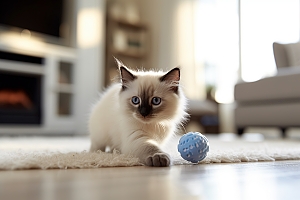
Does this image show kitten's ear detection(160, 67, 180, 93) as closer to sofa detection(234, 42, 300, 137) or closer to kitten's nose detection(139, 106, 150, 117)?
kitten's nose detection(139, 106, 150, 117)

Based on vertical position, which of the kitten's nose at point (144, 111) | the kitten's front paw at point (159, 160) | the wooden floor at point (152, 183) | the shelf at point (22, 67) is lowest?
the wooden floor at point (152, 183)

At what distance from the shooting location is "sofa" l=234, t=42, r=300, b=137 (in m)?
3.01

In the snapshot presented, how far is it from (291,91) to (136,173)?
2.40 meters

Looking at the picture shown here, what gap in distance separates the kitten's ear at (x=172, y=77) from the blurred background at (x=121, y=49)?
2218mm

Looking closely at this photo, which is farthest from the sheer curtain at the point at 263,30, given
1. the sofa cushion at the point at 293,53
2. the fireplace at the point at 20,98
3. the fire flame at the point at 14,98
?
the fire flame at the point at 14,98

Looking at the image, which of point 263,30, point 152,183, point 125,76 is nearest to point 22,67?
point 125,76

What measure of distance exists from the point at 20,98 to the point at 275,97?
2.88 m

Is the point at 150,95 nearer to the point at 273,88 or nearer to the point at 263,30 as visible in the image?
the point at 273,88

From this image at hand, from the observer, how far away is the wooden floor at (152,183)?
2.30 ft

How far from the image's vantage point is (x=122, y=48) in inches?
208

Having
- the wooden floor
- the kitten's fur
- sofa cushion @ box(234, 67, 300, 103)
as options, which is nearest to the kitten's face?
the kitten's fur

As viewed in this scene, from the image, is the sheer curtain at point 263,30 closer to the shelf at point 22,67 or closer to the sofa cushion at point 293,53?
the sofa cushion at point 293,53

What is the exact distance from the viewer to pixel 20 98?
4.04m

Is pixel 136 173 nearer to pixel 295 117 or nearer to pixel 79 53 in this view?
pixel 295 117
